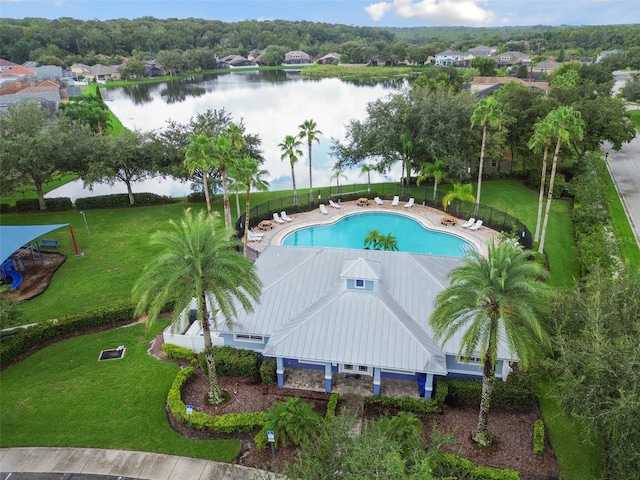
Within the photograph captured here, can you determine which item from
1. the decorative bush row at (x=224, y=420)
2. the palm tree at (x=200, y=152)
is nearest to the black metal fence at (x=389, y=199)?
the palm tree at (x=200, y=152)

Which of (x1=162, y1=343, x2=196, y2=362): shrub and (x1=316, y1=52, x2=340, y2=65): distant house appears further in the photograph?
(x1=316, y1=52, x2=340, y2=65): distant house

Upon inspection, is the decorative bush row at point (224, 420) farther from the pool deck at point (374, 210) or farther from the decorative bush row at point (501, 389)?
the pool deck at point (374, 210)

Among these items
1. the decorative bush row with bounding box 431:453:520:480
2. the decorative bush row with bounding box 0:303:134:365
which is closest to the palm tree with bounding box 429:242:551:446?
the decorative bush row with bounding box 431:453:520:480

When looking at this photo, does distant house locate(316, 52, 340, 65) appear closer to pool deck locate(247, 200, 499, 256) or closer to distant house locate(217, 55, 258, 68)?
distant house locate(217, 55, 258, 68)

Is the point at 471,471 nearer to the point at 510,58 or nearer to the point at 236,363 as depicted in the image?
the point at 236,363

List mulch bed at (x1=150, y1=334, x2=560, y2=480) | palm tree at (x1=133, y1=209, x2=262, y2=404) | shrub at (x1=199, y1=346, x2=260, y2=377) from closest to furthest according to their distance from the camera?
palm tree at (x1=133, y1=209, x2=262, y2=404) → mulch bed at (x1=150, y1=334, x2=560, y2=480) → shrub at (x1=199, y1=346, x2=260, y2=377)
